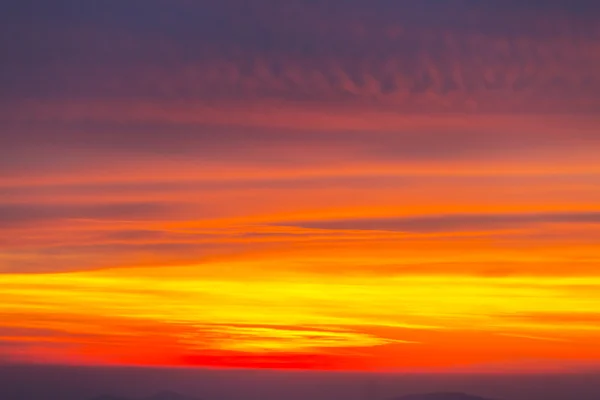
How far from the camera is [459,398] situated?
221 ft

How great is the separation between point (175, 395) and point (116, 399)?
1201 cm

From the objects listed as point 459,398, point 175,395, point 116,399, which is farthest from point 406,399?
point 116,399

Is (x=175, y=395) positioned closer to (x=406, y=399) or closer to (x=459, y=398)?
(x=406, y=399)

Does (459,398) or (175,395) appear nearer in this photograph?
(459,398)

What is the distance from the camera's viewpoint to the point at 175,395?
81188 mm

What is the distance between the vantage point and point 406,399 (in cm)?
5722

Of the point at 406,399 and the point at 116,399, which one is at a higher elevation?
the point at 406,399

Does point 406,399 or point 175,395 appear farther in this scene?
point 175,395

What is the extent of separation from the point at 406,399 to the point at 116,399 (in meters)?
60.6

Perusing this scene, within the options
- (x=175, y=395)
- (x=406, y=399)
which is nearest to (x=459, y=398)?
(x=406, y=399)

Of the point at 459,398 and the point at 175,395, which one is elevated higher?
the point at 459,398

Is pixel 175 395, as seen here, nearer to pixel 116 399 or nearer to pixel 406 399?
pixel 116 399

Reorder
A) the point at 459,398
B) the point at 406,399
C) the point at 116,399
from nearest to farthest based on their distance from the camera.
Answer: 1. the point at 406,399
2. the point at 459,398
3. the point at 116,399

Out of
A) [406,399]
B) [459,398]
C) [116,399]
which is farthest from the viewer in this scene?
[116,399]
